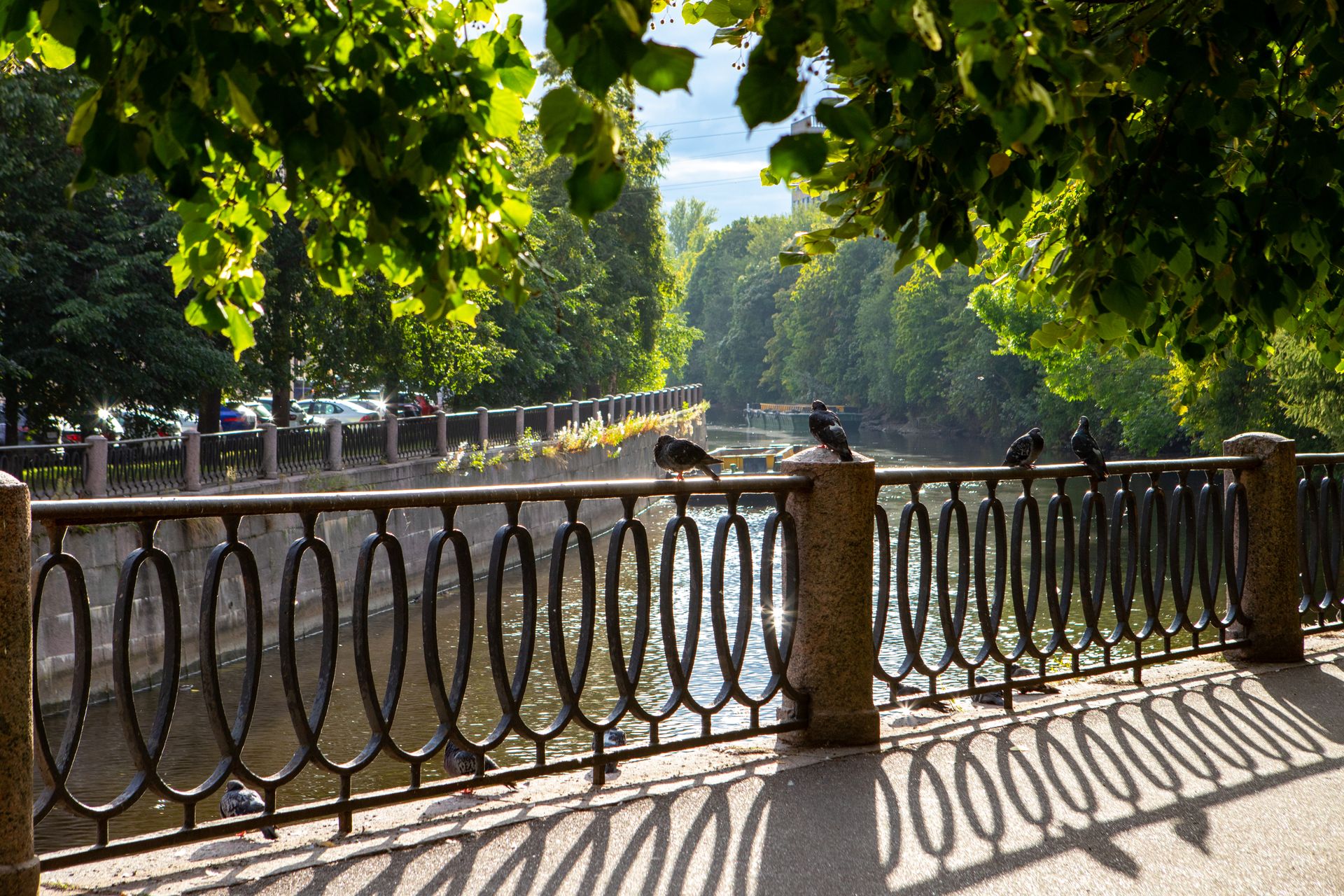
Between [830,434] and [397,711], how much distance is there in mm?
8363

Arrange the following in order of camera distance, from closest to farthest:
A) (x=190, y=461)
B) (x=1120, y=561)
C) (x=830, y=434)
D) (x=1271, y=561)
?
(x=830, y=434) → (x=1120, y=561) → (x=1271, y=561) → (x=190, y=461)

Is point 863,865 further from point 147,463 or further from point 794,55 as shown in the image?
point 147,463

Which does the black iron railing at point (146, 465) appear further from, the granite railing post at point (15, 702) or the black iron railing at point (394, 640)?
the granite railing post at point (15, 702)

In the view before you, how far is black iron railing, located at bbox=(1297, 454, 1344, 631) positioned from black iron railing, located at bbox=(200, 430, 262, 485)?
48.1 feet

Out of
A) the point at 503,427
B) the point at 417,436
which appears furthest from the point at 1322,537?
the point at 503,427

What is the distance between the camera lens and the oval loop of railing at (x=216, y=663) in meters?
3.65

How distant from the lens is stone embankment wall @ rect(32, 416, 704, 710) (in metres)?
14.0

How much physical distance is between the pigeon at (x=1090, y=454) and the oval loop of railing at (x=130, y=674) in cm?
442

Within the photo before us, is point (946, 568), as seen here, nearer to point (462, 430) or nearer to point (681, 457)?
point (681, 457)

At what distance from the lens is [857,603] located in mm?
4770

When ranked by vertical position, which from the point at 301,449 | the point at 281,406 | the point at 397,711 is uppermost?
the point at 281,406

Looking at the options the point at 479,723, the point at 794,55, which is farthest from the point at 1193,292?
the point at 479,723

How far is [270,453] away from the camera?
1977 centimetres

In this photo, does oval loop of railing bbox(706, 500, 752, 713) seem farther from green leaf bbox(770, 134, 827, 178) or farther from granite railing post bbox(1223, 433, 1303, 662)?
granite railing post bbox(1223, 433, 1303, 662)
